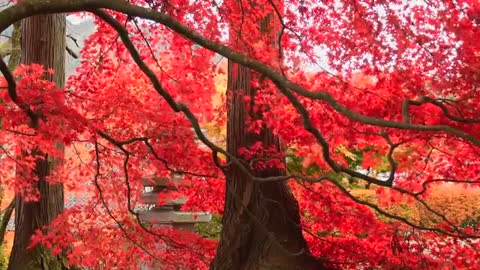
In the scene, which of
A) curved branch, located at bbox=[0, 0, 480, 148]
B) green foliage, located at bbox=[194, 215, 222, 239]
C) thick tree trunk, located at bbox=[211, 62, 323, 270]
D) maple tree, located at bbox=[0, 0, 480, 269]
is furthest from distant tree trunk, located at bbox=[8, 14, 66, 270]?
green foliage, located at bbox=[194, 215, 222, 239]

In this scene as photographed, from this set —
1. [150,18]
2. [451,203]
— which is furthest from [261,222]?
[451,203]

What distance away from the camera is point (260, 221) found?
5695mm

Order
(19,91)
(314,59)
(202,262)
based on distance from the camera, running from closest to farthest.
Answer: (19,91)
(314,59)
(202,262)

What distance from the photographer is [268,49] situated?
565 cm

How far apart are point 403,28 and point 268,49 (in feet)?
4.51

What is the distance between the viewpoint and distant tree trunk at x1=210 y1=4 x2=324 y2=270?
566 centimetres

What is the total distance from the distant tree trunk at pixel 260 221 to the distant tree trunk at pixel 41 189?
236 cm

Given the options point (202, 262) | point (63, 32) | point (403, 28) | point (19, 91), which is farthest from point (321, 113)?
point (63, 32)

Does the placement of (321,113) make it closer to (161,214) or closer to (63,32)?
(161,214)

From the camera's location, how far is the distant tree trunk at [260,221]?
5.66 meters

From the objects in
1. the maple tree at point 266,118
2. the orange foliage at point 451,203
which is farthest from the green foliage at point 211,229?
the maple tree at point 266,118

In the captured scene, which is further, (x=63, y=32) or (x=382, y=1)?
(x=63, y=32)

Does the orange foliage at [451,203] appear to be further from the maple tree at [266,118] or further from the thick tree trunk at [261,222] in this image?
the thick tree trunk at [261,222]

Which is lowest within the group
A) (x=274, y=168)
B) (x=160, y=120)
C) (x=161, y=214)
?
(x=161, y=214)
